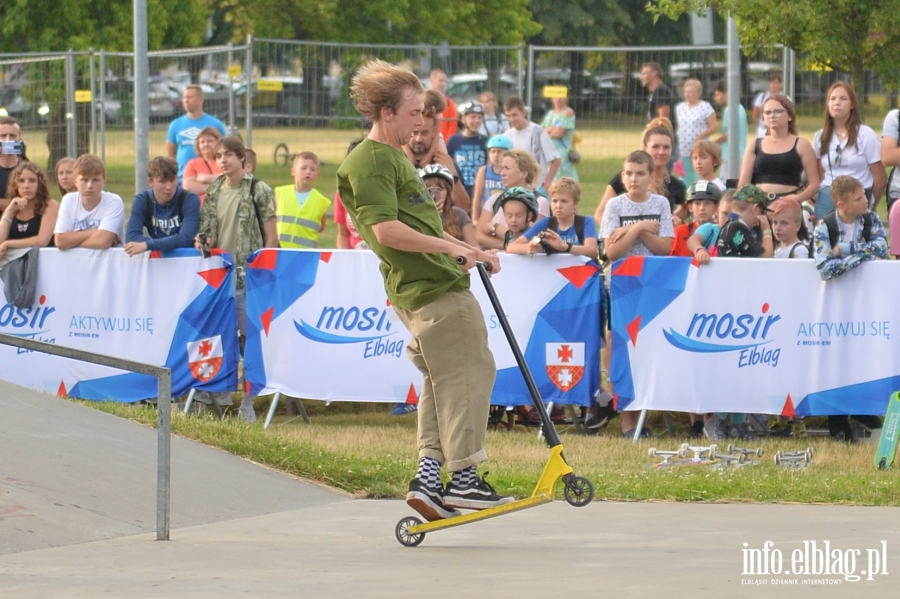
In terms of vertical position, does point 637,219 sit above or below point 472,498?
above

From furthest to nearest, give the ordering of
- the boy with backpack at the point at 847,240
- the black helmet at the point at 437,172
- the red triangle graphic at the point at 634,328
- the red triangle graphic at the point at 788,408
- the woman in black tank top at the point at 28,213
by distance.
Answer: the woman in black tank top at the point at 28,213
the red triangle graphic at the point at 634,328
the red triangle graphic at the point at 788,408
the boy with backpack at the point at 847,240
the black helmet at the point at 437,172

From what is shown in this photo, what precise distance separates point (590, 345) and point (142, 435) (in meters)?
3.22

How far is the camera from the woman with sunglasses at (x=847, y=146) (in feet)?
36.9

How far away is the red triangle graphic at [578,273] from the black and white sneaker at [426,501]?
4015mm

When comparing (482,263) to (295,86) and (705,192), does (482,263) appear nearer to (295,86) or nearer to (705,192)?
(705,192)

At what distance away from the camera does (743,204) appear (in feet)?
32.8

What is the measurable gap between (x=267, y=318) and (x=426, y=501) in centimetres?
458

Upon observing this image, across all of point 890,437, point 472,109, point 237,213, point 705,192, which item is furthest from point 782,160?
point 472,109

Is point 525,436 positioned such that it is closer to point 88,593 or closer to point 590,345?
point 590,345

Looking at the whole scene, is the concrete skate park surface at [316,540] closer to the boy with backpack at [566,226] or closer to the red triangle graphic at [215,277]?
the red triangle graphic at [215,277]

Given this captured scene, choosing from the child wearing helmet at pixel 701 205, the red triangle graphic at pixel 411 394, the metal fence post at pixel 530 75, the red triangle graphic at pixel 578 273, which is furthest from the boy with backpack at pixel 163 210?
the metal fence post at pixel 530 75

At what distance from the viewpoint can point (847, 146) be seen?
11312 millimetres

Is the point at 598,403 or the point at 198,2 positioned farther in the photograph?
the point at 198,2

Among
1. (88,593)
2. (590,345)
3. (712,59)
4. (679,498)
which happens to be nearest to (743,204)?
(590,345)
